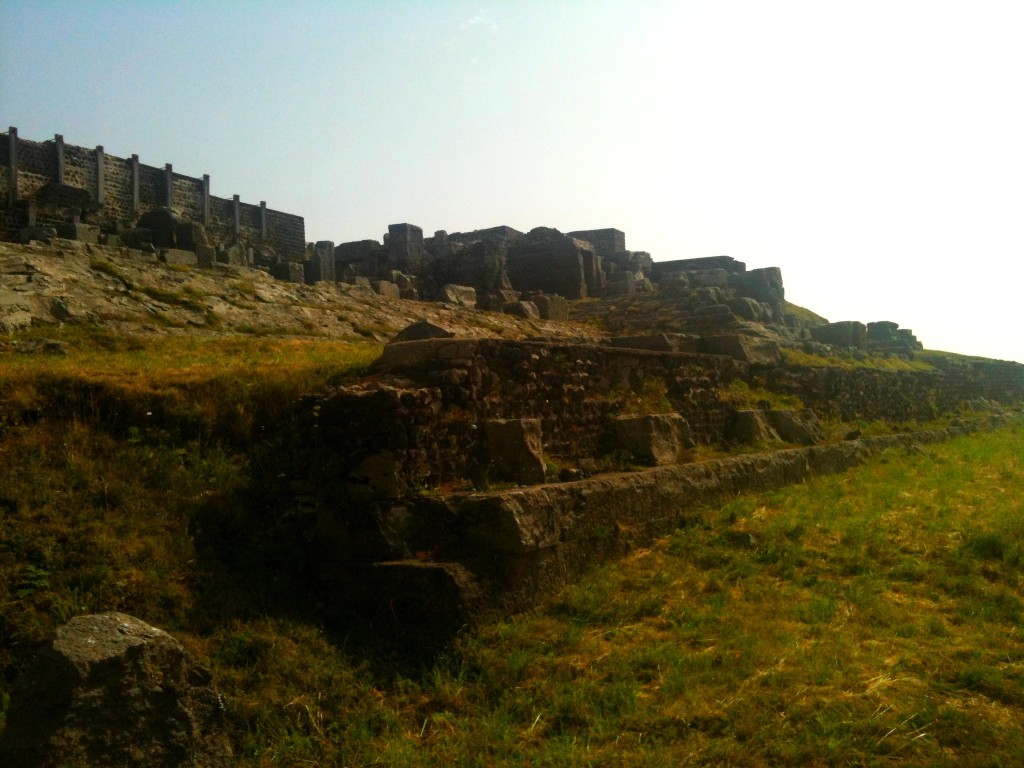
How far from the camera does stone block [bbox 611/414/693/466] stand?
314 inches

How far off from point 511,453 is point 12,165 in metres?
32.4

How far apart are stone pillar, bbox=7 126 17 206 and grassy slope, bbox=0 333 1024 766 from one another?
95.7ft

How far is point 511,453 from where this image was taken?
Result: 667 cm

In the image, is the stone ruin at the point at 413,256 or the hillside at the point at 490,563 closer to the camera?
the hillside at the point at 490,563

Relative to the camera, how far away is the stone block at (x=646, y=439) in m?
7.96

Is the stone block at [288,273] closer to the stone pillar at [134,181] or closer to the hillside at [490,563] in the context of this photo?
the hillside at [490,563]

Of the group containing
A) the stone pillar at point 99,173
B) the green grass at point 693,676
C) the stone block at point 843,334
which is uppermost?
the stone pillar at point 99,173

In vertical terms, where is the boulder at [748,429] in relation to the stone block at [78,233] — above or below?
below

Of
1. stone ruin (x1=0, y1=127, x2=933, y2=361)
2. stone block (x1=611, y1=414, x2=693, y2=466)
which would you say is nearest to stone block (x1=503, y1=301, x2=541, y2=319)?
stone ruin (x1=0, y1=127, x2=933, y2=361)

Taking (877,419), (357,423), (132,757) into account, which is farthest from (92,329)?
(877,419)

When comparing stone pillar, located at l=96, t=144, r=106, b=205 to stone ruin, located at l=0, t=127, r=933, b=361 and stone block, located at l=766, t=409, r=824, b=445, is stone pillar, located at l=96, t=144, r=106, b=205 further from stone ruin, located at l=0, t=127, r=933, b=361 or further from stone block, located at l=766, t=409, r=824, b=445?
stone block, located at l=766, t=409, r=824, b=445

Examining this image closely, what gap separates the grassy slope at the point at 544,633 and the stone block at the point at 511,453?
36.0 inches

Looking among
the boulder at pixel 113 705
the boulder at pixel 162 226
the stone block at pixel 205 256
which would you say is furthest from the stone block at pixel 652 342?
the boulder at pixel 162 226

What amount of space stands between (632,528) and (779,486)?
114 inches
